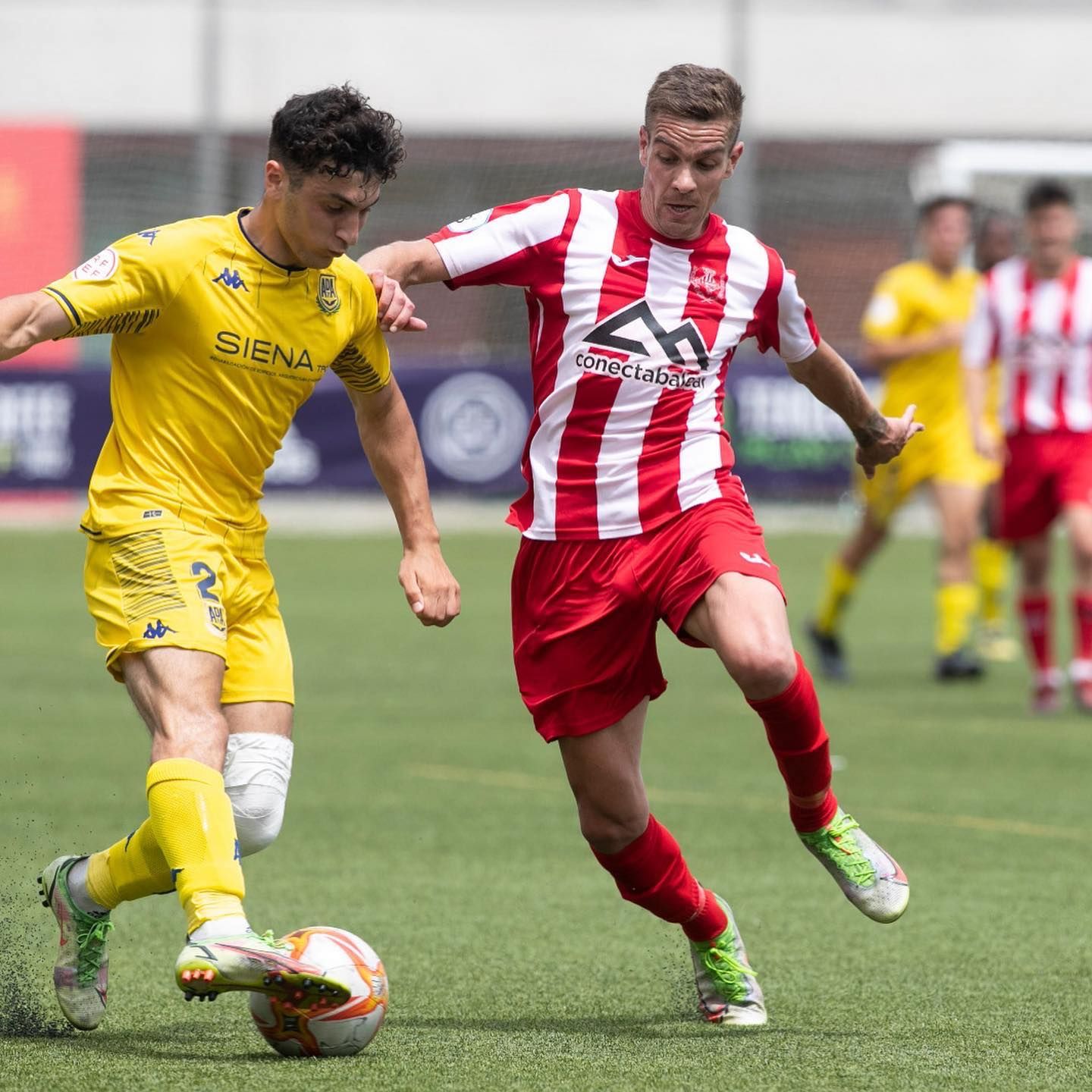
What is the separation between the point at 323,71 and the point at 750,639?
21.0 meters

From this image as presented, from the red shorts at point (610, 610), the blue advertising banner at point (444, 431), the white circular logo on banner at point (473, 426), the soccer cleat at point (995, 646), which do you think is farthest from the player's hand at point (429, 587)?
the white circular logo on banner at point (473, 426)

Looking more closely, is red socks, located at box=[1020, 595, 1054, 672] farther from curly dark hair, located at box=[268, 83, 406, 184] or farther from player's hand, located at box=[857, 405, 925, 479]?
curly dark hair, located at box=[268, 83, 406, 184]

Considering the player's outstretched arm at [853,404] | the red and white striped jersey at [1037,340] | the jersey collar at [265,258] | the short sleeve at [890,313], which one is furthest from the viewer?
the short sleeve at [890,313]

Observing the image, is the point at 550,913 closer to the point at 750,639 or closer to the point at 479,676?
the point at 750,639

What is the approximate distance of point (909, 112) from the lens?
26094mm

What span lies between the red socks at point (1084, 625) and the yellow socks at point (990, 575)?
7.59 ft

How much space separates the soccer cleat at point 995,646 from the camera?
1303 cm

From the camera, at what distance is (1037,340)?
35.0ft

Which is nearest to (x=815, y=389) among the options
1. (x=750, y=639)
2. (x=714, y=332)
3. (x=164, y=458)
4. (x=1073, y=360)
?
(x=714, y=332)

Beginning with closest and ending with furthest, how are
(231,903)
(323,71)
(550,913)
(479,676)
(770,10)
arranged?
(231,903), (550,913), (479,676), (323,71), (770,10)

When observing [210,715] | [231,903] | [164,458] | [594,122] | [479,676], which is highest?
[594,122]

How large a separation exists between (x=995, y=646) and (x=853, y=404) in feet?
26.9

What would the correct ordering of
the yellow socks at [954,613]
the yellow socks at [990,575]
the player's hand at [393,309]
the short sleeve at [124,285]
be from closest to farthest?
the short sleeve at [124,285], the player's hand at [393,309], the yellow socks at [954,613], the yellow socks at [990,575]

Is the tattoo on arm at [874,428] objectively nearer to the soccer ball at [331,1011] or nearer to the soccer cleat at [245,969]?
the soccer ball at [331,1011]
